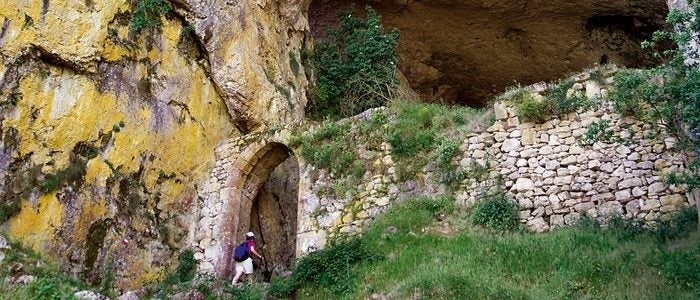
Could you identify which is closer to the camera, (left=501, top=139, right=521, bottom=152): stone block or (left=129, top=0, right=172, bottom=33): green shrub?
(left=501, top=139, right=521, bottom=152): stone block

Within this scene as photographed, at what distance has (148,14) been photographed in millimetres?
11539

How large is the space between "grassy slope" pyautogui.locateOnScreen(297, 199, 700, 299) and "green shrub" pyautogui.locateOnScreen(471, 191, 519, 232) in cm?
21

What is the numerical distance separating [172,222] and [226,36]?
395 cm

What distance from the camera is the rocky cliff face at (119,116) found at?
9.24 metres

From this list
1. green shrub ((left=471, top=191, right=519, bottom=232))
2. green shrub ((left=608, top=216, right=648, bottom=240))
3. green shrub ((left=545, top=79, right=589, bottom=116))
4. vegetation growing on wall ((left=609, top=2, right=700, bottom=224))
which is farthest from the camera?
green shrub ((left=545, top=79, right=589, bottom=116))

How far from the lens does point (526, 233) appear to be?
8.77m

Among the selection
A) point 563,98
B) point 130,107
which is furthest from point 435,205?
point 130,107

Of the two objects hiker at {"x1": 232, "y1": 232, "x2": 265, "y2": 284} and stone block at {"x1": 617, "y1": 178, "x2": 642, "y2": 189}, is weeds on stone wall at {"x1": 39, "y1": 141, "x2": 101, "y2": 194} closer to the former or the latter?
hiker at {"x1": 232, "y1": 232, "x2": 265, "y2": 284}

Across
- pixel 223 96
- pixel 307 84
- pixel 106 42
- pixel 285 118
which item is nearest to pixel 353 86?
pixel 307 84

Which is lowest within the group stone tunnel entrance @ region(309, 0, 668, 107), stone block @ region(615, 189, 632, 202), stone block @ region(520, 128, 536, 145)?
stone block @ region(615, 189, 632, 202)

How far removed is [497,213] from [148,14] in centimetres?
750

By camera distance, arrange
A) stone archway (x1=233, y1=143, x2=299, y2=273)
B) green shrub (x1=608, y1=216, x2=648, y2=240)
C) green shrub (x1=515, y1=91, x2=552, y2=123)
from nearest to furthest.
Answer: green shrub (x1=608, y1=216, x2=648, y2=240), green shrub (x1=515, y1=91, x2=552, y2=123), stone archway (x1=233, y1=143, x2=299, y2=273)

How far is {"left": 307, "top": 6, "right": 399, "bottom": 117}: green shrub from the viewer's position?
14.1 m

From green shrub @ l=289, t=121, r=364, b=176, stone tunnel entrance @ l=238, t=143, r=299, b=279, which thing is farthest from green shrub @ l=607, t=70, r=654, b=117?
stone tunnel entrance @ l=238, t=143, r=299, b=279
